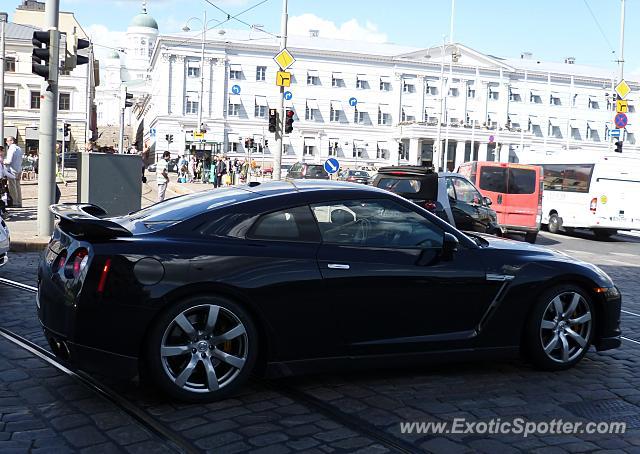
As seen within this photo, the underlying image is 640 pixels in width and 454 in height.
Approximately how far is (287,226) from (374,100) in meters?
85.3

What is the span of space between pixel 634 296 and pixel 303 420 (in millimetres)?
7079

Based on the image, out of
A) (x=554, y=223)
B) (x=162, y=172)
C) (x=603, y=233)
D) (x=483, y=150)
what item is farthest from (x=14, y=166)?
(x=483, y=150)

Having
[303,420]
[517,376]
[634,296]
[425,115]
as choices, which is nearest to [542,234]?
[634,296]

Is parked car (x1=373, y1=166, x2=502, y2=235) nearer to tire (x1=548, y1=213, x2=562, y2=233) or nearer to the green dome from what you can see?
tire (x1=548, y1=213, x2=562, y2=233)

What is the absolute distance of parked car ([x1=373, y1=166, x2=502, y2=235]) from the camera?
46.9 feet

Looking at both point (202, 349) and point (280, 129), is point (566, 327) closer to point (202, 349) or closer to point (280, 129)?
point (202, 349)

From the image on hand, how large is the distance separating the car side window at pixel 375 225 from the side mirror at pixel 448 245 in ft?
0.34

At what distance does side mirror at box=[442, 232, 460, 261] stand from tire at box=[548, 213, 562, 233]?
1991 cm

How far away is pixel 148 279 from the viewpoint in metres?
4.67

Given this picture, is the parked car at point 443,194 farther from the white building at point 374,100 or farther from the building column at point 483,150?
the building column at point 483,150

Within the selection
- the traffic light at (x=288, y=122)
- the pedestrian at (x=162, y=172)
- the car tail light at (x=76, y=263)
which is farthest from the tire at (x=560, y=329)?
the traffic light at (x=288, y=122)

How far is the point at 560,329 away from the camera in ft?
19.2

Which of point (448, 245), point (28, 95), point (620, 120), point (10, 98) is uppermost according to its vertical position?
point (28, 95)

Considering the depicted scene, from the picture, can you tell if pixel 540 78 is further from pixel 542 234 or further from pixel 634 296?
pixel 634 296
